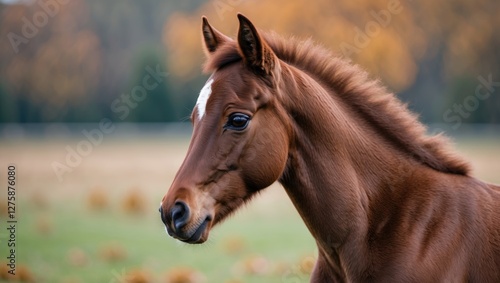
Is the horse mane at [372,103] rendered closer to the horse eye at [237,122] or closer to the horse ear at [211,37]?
the horse ear at [211,37]

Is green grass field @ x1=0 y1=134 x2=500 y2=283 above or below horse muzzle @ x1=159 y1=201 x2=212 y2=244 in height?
below

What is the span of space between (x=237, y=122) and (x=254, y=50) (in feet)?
1.49

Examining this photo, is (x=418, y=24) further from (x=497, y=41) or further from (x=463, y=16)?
(x=497, y=41)

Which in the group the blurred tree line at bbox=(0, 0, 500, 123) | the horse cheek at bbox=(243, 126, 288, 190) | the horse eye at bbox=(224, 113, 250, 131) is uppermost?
the horse eye at bbox=(224, 113, 250, 131)

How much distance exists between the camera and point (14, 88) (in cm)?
4138

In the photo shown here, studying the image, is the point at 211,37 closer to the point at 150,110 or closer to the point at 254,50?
the point at 254,50

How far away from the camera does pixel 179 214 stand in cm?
336

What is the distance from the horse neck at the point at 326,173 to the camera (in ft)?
12.3

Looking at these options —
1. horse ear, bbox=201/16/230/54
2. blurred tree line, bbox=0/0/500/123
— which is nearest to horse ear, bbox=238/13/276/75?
horse ear, bbox=201/16/230/54

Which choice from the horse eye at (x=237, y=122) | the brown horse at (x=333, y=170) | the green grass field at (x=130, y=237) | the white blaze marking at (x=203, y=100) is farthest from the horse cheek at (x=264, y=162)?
the green grass field at (x=130, y=237)

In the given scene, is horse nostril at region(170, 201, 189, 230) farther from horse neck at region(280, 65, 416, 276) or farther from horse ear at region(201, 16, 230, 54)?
horse ear at region(201, 16, 230, 54)

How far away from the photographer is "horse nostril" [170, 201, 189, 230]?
335 cm

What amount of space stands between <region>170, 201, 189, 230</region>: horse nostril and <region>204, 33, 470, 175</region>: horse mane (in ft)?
4.27

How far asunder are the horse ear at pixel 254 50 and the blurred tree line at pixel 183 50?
15.8m
